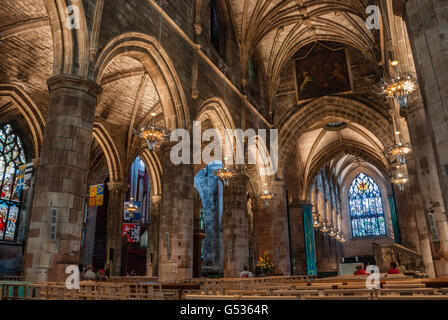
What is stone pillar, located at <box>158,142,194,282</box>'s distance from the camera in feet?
33.6

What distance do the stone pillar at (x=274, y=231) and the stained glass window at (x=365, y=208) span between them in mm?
24318

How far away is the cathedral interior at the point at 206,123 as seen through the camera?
702cm

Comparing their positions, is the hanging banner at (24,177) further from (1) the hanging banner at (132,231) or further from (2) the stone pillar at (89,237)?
(1) the hanging banner at (132,231)

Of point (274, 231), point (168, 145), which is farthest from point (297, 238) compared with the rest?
point (168, 145)

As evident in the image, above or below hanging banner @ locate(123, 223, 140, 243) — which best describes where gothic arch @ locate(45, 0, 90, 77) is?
above

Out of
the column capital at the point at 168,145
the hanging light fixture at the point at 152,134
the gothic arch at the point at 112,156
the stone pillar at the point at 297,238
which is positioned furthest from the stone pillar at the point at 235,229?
the stone pillar at the point at 297,238

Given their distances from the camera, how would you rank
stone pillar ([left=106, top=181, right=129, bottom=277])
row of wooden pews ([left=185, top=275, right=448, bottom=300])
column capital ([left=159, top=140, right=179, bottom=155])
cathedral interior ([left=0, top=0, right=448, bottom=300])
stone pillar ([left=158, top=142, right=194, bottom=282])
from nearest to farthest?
row of wooden pews ([left=185, top=275, right=448, bottom=300]) < cathedral interior ([left=0, top=0, right=448, bottom=300]) < stone pillar ([left=158, top=142, right=194, bottom=282]) < column capital ([left=159, top=140, right=179, bottom=155]) < stone pillar ([left=106, top=181, right=129, bottom=277])

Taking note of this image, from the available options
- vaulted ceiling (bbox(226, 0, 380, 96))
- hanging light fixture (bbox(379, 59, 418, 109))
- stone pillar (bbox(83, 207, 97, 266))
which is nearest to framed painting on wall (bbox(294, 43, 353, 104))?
vaulted ceiling (bbox(226, 0, 380, 96))

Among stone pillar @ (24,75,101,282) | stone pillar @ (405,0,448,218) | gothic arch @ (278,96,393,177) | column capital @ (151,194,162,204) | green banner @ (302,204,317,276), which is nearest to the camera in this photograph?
stone pillar @ (405,0,448,218)

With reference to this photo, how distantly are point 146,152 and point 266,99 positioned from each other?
780cm

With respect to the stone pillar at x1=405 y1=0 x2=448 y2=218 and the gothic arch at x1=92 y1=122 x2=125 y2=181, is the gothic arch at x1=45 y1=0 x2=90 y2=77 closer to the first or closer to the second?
the stone pillar at x1=405 y1=0 x2=448 y2=218

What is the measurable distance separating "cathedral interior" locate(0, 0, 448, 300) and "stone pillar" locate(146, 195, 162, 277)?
0.33 feet

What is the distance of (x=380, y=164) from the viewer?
1133 inches

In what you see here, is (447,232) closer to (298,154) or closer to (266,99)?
(266,99)
